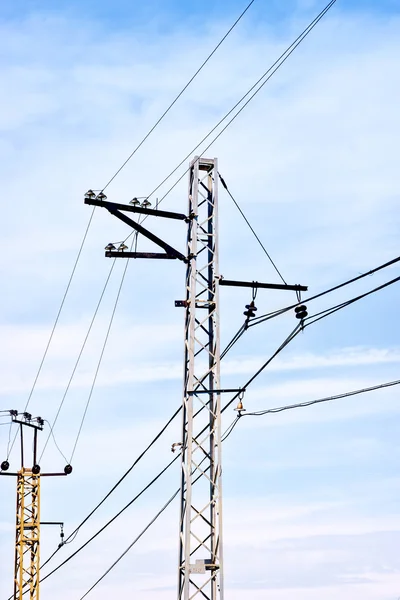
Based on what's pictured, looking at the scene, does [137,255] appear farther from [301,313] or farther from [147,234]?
[301,313]

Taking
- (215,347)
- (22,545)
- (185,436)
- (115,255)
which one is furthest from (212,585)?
(22,545)

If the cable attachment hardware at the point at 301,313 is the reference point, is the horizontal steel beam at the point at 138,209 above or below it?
above

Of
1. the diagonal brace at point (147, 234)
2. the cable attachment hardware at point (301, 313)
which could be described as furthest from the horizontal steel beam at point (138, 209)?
the cable attachment hardware at point (301, 313)

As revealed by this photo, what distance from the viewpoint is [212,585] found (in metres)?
23.0

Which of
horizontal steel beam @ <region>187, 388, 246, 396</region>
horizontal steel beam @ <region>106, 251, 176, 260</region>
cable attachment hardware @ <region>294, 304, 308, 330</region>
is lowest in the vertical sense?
horizontal steel beam @ <region>187, 388, 246, 396</region>

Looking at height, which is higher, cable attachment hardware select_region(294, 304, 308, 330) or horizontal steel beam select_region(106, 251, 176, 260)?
horizontal steel beam select_region(106, 251, 176, 260)

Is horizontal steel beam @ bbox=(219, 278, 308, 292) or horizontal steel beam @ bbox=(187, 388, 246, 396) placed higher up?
horizontal steel beam @ bbox=(219, 278, 308, 292)

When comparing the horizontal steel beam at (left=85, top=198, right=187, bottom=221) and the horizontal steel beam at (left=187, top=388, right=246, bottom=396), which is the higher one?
the horizontal steel beam at (left=85, top=198, right=187, bottom=221)

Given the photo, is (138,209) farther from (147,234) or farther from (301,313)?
(301,313)

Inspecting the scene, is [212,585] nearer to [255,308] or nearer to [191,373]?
[191,373]

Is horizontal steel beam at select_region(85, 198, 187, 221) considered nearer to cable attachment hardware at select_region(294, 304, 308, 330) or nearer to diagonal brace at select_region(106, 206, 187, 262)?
diagonal brace at select_region(106, 206, 187, 262)

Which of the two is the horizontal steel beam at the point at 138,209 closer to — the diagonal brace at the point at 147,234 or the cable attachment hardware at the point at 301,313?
the diagonal brace at the point at 147,234

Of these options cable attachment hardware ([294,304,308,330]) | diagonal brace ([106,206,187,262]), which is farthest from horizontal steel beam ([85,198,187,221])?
cable attachment hardware ([294,304,308,330])

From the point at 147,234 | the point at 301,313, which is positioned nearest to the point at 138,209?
the point at 147,234
